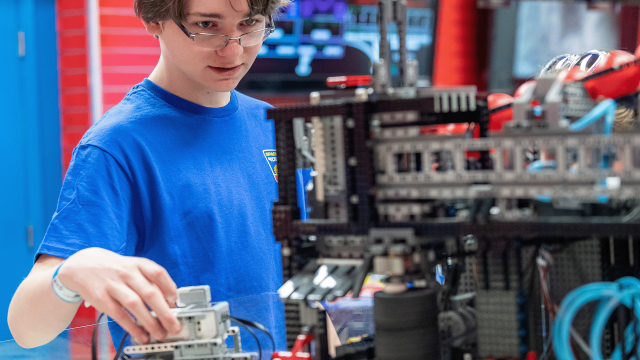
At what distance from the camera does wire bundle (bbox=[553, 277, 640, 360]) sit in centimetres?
111

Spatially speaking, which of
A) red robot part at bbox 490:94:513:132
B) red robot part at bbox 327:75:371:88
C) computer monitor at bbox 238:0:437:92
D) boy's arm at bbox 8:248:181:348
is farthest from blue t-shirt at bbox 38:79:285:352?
computer monitor at bbox 238:0:437:92

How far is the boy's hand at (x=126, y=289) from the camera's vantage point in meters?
1.12

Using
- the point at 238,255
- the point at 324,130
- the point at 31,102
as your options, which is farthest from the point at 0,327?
the point at 324,130

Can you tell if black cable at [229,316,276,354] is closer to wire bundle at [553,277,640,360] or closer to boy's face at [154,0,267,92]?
wire bundle at [553,277,640,360]

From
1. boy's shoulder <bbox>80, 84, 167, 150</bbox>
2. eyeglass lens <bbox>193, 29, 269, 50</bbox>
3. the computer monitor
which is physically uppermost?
the computer monitor

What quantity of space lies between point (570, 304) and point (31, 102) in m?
3.38

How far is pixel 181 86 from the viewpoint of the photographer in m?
1.82

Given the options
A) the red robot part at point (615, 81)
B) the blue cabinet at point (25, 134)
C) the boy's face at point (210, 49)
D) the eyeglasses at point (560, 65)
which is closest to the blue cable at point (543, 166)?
the red robot part at point (615, 81)

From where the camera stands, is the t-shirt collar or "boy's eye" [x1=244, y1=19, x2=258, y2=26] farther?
the t-shirt collar

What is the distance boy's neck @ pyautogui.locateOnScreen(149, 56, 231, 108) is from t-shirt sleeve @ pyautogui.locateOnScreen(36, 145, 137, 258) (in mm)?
329

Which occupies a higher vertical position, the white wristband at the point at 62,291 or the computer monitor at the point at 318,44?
the computer monitor at the point at 318,44

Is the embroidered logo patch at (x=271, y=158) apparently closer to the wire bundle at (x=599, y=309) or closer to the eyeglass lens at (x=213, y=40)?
Result: the eyeglass lens at (x=213, y=40)

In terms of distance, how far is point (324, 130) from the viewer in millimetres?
1230

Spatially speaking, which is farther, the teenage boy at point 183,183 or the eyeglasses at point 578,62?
the eyeglasses at point 578,62
